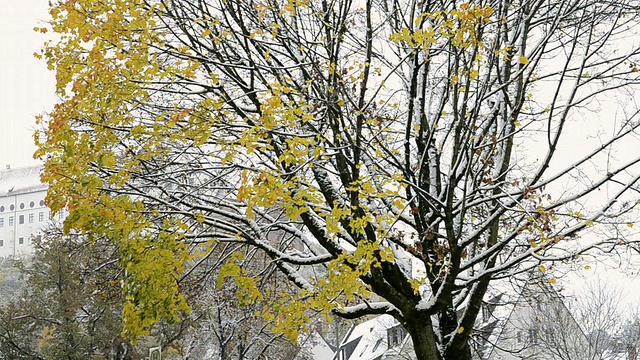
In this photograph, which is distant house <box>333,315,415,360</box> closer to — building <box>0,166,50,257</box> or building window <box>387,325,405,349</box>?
building window <box>387,325,405,349</box>

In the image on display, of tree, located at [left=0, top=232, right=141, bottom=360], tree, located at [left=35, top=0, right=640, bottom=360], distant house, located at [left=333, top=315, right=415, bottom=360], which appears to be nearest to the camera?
tree, located at [left=35, top=0, right=640, bottom=360]

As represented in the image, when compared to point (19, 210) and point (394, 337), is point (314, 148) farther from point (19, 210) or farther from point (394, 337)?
point (19, 210)

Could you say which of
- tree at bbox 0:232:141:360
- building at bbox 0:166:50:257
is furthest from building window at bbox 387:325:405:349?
building at bbox 0:166:50:257

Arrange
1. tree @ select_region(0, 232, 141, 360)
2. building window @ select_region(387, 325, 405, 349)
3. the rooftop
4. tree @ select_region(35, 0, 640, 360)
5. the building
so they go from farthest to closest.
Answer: the rooftop, the building, building window @ select_region(387, 325, 405, 349), tree @ select_region(0, 232, 141, 360), tree @ select_region(35, 0, 640, 360)

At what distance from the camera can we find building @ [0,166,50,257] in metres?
90.5

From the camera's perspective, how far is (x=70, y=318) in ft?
69.5

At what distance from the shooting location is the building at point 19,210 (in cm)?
9050

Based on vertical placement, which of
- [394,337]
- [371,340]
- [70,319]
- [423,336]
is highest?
[371,340]

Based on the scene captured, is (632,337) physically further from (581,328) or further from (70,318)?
(70,318)

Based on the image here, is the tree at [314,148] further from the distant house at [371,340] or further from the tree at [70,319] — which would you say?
the distant house at [371,340]

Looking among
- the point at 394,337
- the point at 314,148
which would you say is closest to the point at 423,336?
the point at 314,148

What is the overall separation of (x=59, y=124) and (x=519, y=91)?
14.8ft

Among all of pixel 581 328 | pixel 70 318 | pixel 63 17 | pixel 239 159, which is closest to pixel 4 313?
pixel 70 318

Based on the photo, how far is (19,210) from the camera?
92500mm
